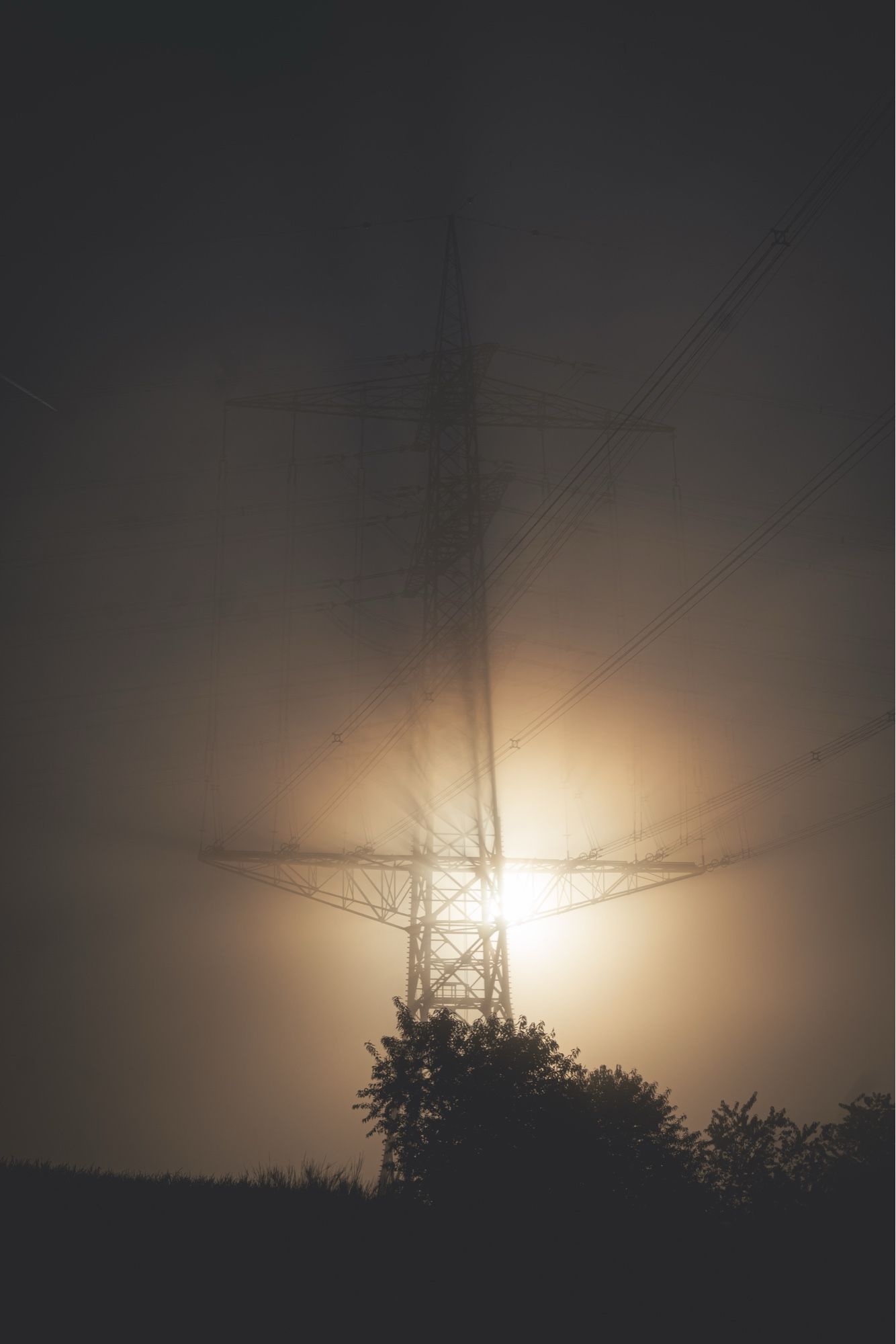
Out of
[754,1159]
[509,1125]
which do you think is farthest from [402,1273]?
[754,1159]

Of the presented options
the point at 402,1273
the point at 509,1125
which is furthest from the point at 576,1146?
the point at 402,1273

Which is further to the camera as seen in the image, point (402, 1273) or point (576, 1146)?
point (576, 1146)

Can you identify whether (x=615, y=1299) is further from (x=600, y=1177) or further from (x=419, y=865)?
(x=419, y=865)

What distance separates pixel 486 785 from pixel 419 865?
3.39 m

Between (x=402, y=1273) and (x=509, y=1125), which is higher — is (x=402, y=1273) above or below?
below

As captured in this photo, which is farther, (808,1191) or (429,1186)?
(808,1191)

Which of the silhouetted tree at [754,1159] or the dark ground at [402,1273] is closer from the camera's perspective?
the dark ground at [402,1273]

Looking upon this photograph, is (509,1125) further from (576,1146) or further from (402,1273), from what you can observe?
(402,1273)

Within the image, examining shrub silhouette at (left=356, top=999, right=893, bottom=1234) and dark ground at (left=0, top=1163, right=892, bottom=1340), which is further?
shrub silhouette at (left=356, top=999, right=893, bottom=1234)

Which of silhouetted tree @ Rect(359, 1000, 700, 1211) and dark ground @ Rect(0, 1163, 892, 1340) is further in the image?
silhouetted tree @ Rect(359, 1000, 700, 1211)

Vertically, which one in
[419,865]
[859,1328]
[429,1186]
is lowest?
[859,1328]

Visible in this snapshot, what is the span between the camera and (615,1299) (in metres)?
16.8

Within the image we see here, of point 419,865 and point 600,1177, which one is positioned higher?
point 419,865

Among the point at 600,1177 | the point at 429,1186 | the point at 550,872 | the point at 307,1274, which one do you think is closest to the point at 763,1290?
the point at 600,1177
